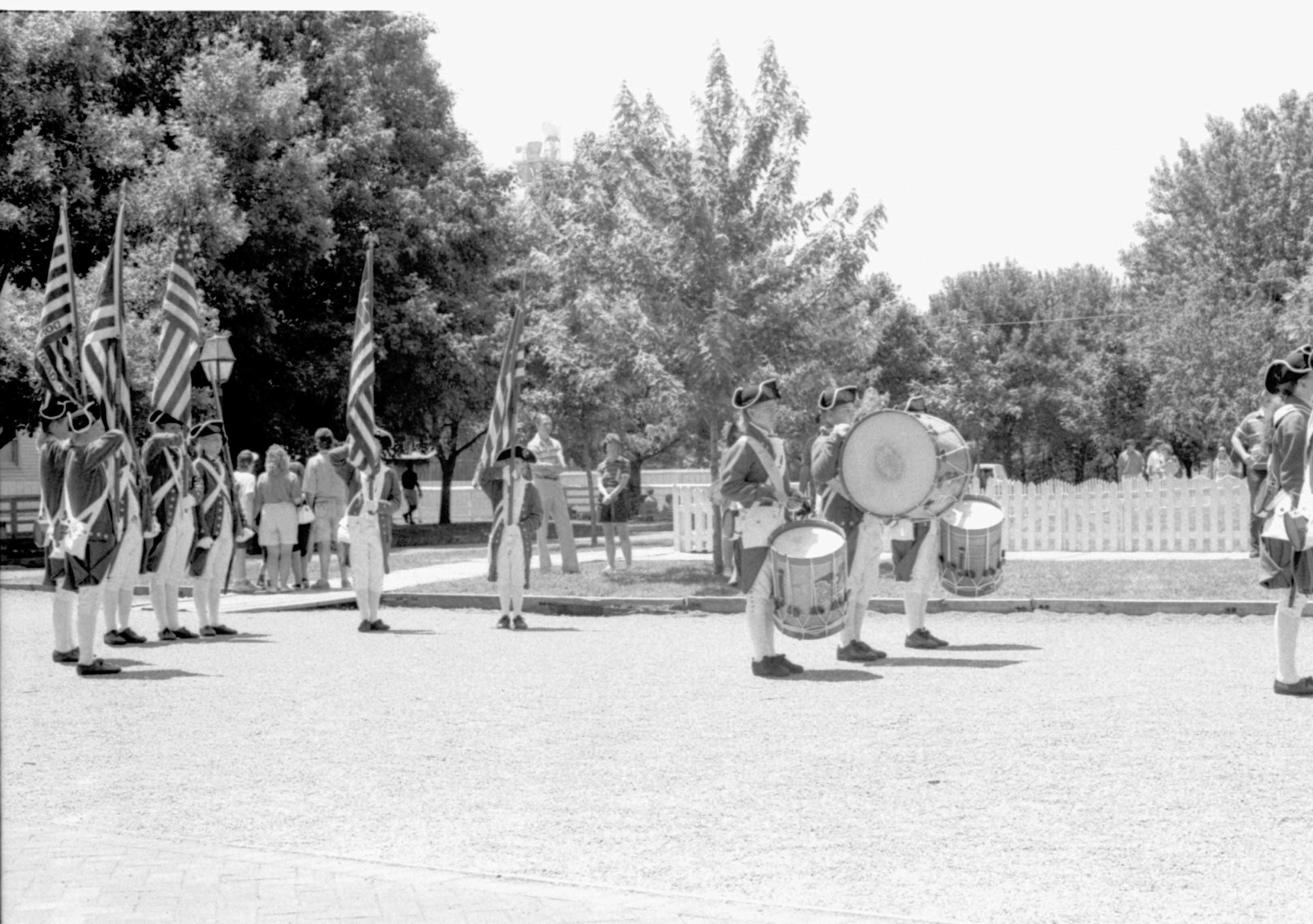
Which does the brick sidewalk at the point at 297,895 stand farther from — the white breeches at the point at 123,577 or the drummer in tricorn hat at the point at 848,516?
the drummer in tricorn hat at the point at 848,516

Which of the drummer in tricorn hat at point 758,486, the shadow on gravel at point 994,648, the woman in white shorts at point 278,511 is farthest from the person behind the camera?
the woman in white shorts at point 278,511

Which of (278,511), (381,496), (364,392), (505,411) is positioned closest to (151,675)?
(381,496)

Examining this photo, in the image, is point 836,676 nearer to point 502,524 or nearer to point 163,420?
point 502,524

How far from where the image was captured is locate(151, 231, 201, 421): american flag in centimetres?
1677

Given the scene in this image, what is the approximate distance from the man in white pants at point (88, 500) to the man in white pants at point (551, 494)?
9.17 m

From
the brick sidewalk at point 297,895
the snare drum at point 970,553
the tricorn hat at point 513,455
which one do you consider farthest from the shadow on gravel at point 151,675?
the brick sidewalk at point 297,895

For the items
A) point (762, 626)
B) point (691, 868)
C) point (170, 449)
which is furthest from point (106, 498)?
point (691, 868)

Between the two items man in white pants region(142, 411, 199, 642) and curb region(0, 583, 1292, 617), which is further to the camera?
curb region(0, 583, 1292, 617)

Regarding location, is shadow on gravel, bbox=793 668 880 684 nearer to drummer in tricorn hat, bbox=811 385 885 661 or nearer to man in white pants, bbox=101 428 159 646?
drummer in tricorn hat, bbox=811 385 885 661

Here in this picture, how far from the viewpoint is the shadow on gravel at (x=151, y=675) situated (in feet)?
39.3

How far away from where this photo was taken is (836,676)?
37.7ft

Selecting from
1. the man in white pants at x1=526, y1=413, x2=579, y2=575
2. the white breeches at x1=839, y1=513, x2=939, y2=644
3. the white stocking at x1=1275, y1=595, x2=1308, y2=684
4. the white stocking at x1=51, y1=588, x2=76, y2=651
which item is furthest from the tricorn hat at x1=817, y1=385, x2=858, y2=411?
the man in white pants at x1=526, y1=413, x2=579, y2=575

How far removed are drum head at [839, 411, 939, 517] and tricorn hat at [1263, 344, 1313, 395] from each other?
9.62ft

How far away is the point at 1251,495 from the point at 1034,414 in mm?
58334
